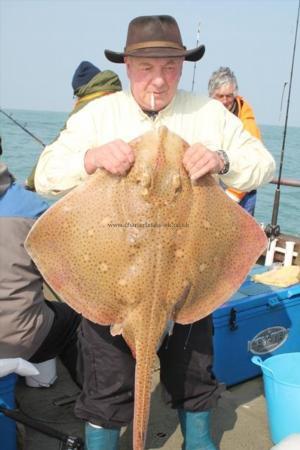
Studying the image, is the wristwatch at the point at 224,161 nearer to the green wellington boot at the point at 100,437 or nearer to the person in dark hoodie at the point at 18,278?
the person in dark hoodie at the point at 18,278

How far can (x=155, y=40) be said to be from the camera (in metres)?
2.26

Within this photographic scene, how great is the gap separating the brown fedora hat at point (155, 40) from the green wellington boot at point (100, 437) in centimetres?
183

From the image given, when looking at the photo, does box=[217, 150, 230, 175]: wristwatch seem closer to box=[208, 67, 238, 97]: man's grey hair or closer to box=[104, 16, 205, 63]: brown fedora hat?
box=[104, 16, 205, 63]: brown fedora hat

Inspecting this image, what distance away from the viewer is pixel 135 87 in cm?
237

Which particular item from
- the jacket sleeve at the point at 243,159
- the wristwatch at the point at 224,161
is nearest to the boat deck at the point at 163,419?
the jacket sleeve at the point at 243,159

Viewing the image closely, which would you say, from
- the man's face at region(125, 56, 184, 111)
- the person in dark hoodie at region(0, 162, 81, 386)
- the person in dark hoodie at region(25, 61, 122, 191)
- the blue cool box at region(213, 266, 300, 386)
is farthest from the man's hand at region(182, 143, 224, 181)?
the person in dark hoodie at region(25, 61, 122, 191)

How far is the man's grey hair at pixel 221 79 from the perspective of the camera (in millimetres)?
5301

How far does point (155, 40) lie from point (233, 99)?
10.9 feet

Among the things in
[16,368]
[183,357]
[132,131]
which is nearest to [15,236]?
[16,368]

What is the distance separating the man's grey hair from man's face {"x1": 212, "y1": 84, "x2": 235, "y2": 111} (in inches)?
1.3

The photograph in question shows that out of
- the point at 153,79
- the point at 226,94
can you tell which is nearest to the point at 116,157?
the point at 153,79

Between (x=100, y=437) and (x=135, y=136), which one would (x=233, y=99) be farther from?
(x=100, y=437)

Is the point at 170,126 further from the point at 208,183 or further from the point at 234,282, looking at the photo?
the point at 234,282

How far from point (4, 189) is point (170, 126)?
101 cm
